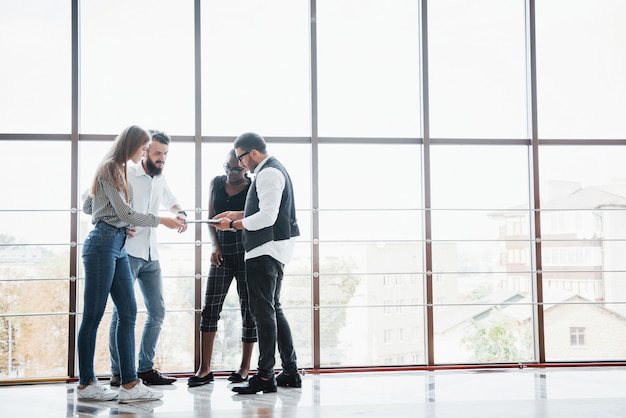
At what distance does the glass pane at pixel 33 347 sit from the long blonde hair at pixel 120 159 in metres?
1.23

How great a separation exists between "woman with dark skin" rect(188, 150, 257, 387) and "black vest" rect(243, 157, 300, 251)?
9.8 inches

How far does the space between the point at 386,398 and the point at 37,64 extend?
2811 mm

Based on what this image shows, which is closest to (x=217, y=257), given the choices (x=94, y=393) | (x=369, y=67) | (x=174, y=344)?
(x=174, y=344)

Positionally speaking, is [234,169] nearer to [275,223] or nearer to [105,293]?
[275,223]

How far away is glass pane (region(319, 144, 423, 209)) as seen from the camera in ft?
11.4

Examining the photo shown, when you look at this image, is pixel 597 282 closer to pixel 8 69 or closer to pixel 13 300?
pixel 13 300

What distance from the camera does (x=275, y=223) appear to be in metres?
2.65

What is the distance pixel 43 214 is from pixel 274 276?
62.4 inches

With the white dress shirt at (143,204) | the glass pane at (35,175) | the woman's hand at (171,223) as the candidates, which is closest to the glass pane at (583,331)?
Result: the woman's hand at (171,223)

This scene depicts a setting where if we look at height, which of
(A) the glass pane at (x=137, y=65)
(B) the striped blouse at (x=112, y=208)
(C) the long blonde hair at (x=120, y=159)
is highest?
A: (A) the glass pane at (x=137, y=65)

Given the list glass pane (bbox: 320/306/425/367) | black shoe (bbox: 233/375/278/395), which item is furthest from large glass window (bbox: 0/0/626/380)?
black shoe (bbox: 233/375/278/395)

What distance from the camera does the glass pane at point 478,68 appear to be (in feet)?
11.6

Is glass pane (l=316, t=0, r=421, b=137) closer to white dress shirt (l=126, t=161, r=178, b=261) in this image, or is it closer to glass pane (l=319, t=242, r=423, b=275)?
glass pane (l=319, t=242, r=423, b=275)

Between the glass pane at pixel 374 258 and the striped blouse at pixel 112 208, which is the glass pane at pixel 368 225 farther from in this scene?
the striped blouse at pixel 112 208
